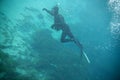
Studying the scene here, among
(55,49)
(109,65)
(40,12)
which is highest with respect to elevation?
(40,12)

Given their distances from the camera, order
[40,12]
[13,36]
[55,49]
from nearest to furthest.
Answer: [13,36], [55,49], [40,12]

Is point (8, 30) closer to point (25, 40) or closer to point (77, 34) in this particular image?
point (25, 40)

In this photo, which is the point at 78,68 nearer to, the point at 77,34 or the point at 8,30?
the point at 77,34

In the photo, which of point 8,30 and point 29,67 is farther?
point 8,30

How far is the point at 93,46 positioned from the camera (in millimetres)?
12562

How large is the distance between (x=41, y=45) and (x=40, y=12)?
381 cm

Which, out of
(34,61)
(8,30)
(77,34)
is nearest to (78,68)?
(34,61)

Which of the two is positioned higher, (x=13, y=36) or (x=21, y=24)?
(x=21, y=24)

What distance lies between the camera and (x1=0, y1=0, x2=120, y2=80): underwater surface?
9.48 metres

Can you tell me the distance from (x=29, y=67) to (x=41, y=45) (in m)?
2.49

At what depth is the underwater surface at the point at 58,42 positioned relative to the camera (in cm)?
948

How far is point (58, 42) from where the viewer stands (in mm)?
12453

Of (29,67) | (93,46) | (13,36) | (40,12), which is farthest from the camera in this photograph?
(40,12)

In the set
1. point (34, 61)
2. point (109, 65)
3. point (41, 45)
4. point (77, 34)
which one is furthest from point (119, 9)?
point (34, 61)
